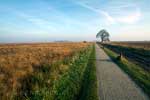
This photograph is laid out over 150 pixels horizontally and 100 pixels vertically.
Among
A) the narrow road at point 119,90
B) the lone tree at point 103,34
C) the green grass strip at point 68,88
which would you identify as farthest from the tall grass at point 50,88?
the lone tree at point 103,34

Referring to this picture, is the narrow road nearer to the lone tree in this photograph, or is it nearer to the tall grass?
the tall grass

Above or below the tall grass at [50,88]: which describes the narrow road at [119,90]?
below

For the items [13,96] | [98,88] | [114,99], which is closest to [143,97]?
[114,99]

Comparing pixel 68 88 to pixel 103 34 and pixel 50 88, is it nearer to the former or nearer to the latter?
pixel 50 88

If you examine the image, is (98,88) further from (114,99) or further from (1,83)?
(1,83)

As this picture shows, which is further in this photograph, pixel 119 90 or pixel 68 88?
pixel 68 88

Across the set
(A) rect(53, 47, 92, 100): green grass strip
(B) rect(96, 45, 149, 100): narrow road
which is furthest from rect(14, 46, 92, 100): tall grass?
(B) rect(96, 45, 149, 100): narrow road

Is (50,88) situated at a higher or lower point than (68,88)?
higher

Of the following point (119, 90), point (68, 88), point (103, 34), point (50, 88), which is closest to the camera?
point (50, 88)

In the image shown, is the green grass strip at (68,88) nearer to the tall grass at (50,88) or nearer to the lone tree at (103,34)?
the tall grass at (50,88)

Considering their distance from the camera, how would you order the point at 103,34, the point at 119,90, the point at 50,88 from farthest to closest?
the point at 103,34
the point at 119,90
the point at 50,88

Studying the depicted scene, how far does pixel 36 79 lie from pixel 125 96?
Answer: 195 inches

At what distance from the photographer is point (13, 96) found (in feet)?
25.2

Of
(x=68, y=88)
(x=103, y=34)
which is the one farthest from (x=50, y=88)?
(x=103, y=34)
